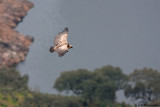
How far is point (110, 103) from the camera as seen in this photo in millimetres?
51188

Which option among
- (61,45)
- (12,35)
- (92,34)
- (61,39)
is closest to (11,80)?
(12,35)

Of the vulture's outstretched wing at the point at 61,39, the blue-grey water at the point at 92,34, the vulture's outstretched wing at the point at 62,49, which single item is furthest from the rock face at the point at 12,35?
the vulture's outstretched wing at the point at 62,49

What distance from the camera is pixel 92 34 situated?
7006 cm

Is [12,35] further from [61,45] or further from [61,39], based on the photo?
[61,45]

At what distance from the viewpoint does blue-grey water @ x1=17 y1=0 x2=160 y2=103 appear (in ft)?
199

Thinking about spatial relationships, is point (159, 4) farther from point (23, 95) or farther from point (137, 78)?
point (23, 95)

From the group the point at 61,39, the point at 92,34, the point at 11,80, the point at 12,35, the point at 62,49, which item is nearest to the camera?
the point at 62,49

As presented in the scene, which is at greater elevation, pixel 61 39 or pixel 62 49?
pixel 61 39

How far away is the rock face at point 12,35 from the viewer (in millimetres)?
62406

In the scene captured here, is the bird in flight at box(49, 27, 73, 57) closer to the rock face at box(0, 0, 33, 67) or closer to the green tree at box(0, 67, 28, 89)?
the green tree at box(0, 67, 28, 89)

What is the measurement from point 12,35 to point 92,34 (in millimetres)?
8625

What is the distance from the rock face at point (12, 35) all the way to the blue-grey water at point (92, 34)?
0.78 metres

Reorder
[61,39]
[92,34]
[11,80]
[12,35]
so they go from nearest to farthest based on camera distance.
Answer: [61,39]
[11,80]
[12,35]
[92,34]

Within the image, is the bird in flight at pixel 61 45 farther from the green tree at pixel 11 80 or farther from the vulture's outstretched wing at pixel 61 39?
the green tree at pixel 11 80
